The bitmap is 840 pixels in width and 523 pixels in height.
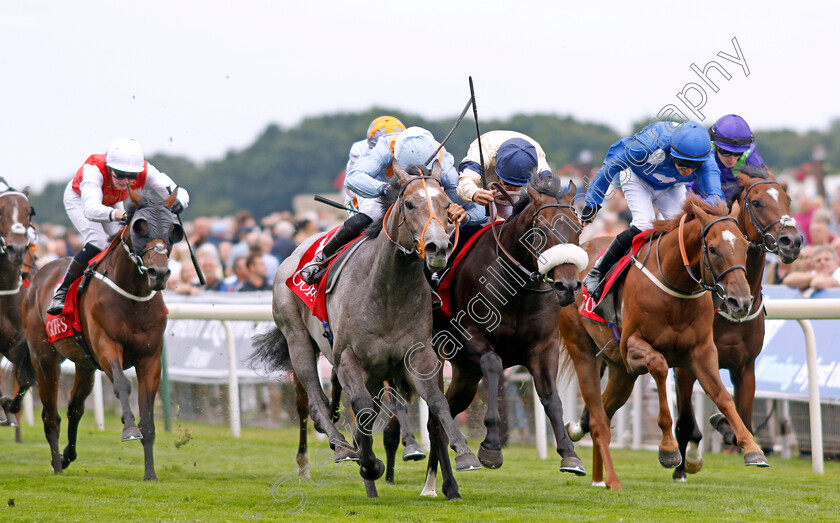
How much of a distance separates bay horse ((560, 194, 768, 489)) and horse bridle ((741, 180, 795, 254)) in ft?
1.96

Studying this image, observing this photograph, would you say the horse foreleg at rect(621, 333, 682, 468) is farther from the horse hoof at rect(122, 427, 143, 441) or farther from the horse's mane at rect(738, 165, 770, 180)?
the horse hoof at rect(122, 427, 143, 441)

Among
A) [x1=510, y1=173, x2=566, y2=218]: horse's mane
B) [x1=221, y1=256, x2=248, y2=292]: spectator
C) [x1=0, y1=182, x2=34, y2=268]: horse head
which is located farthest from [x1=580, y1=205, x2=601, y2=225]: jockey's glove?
[x1=221, y1=256, x2=248, y2=292]: spectator

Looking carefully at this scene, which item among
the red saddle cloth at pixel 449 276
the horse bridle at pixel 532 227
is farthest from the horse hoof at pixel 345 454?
the horse bridle at pixel 532 227

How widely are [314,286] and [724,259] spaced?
2.37 meters

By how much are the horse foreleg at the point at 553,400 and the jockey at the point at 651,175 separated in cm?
95

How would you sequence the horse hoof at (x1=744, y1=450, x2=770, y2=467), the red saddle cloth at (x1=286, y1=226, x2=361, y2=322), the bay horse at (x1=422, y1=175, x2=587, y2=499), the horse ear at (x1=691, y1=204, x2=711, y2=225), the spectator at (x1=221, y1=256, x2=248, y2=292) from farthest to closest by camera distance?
the spectator at (x1=221, y1=256, x2=248, y2=292), the red saddle cloth at (x1=286, y1=226, x2=361, y2=322), the horse ear at (x1=691, y1=204, x2=711, y2=225), the bay horse at (x1=422, y1=175, x2=587, y2=499), the horse hoof at (x1=744, y1=450, x2=770, y2=467)

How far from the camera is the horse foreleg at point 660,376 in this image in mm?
6195

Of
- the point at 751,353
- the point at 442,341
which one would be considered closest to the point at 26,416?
the point at 442,341

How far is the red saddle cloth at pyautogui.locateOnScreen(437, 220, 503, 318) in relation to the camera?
663 cm

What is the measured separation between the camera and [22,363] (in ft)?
29.9

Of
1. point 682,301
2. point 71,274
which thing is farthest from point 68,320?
point 682,301

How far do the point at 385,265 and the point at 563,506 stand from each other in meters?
1.59

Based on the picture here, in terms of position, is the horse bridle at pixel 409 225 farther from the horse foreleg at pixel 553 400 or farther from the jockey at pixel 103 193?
the jockey at pixel 103 193

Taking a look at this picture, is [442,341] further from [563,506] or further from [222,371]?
[222,371]
